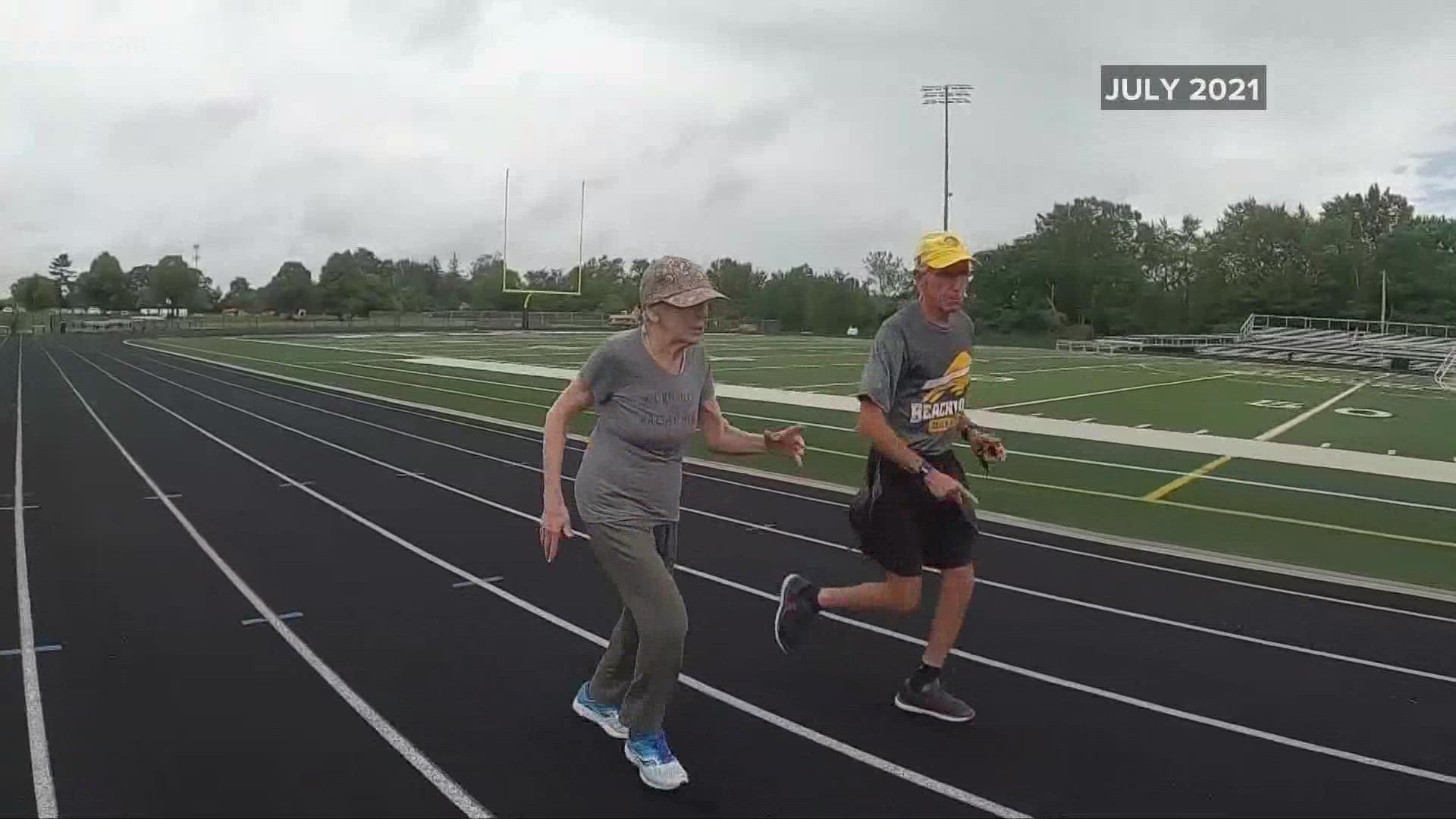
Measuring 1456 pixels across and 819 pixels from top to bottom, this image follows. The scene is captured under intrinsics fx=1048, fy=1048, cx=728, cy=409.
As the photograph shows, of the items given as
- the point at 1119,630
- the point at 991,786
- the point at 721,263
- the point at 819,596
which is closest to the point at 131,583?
the point at 819,596

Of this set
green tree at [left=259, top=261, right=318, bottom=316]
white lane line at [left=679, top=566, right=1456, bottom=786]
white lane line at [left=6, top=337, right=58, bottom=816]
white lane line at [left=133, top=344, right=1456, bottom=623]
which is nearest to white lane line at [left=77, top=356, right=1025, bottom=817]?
white lane line at [left=6, top=337, right=58, bottom=816]

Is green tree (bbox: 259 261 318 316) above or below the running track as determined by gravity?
above

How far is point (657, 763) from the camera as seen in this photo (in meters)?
3.74

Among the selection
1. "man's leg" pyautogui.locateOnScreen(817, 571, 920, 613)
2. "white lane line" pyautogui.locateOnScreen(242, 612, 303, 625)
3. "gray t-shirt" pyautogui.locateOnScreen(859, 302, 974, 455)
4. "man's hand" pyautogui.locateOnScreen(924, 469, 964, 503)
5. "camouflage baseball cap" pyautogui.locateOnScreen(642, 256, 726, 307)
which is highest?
"camouflage baseball cap" pyautogui.locateOnScreen(642, 256, 726, 307)

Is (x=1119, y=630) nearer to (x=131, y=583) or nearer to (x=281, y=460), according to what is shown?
(x=131, y=583)

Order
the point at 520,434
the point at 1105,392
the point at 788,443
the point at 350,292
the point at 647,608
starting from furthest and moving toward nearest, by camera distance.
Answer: the point at 350,292 → the point at 1105,392 → the point at 520,434 → the point at 788,443 → the point at 647,608

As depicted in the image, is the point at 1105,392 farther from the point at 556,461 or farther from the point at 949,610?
the point at 556,461

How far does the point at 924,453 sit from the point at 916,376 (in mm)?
321

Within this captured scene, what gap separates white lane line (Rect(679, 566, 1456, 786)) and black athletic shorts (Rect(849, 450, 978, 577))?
3.37 feet

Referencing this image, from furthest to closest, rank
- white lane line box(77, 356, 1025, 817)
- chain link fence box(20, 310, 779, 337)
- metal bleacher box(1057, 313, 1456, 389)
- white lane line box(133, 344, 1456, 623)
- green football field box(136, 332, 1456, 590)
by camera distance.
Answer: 1. chain link fence box(20, 310, 779, 337)
2. metal bleacher box(1057, 313, 1456, 389)
3. green football field box(136, 332, 1456, 590)
4. white lane line box(133, 344, 1456, 623)
5. white lane line box(77, 356, 1025, 817)

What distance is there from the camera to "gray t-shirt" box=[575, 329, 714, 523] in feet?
12.0

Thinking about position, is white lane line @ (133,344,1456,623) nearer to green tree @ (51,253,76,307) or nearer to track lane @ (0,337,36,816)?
track lane @ (0,337,36,816)

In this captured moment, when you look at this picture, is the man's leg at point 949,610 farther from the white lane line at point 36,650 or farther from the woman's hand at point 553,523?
the white lane line at point 36,650

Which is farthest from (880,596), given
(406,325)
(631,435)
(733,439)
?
(406,325)
